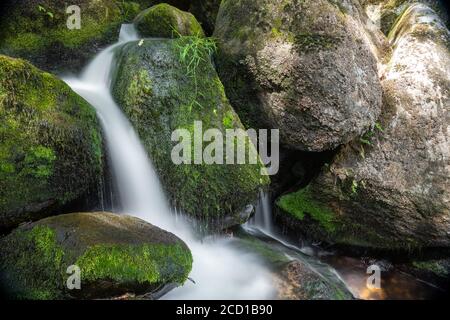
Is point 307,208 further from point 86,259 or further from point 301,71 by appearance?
point 86,259

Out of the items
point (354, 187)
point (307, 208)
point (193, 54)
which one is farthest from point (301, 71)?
point (307, 208)

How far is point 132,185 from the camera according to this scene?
473 centimetres

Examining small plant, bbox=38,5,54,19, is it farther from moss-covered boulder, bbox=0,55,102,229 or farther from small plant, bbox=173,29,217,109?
small plant, bbox=173,29,217,109

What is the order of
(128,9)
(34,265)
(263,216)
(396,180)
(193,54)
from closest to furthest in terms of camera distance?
1. (34,265)
2. (193,54)
3. (396,180)
4. (263,216)
5. (128,9)

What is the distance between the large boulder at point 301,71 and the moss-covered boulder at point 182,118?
1.44 feet

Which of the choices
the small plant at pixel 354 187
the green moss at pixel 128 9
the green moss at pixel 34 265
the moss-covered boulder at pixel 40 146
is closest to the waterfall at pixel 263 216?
the small plant at pixel 354 187

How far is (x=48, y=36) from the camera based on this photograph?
228 inches

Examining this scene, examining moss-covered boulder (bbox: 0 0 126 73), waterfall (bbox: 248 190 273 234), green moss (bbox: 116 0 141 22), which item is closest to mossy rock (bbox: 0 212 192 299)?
waterfall (bbox: 248 190 273 234)

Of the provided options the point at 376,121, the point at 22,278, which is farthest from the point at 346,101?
the point at 22,278

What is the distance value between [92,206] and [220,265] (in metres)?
1.61

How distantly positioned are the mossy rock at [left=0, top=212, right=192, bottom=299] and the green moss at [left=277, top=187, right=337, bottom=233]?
87.1 inches

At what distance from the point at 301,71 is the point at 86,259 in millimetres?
3148

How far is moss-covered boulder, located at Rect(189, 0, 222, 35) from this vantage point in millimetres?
7125

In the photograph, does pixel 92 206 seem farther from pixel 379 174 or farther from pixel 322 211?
pixel 379 174
